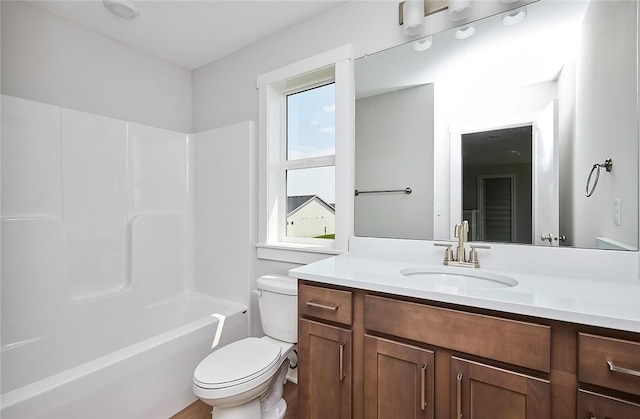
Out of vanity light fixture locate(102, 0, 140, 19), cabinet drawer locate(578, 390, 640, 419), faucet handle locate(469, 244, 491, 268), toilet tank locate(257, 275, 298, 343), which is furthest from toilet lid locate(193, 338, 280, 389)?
vanity light fixture locate(102, 0, 140, 19)

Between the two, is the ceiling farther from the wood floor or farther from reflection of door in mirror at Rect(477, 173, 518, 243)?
the wood floor

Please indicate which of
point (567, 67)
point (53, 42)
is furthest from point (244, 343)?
point (53, 42)

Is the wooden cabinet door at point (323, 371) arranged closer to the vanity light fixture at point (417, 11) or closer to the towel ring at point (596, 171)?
the towel ring at point (596, 171)

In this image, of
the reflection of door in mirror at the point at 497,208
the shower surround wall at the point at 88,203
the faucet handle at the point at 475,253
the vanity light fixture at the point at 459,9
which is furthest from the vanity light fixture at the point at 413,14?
the shower surround wall at the point at 88,203

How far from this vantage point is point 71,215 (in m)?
1.88

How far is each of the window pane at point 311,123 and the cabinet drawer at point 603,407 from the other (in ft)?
5.14

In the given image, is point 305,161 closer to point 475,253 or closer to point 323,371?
point 475,253

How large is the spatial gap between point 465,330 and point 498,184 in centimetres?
76

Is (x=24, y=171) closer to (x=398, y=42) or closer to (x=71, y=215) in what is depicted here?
(x=71, y=215)

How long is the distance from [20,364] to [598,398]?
2.58 metres

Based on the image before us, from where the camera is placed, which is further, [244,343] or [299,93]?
[299,93]

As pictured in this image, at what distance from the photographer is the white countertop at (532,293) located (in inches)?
30.3

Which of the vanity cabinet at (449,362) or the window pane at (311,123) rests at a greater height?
the window pane at (311,123)

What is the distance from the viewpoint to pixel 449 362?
3.15 feet
